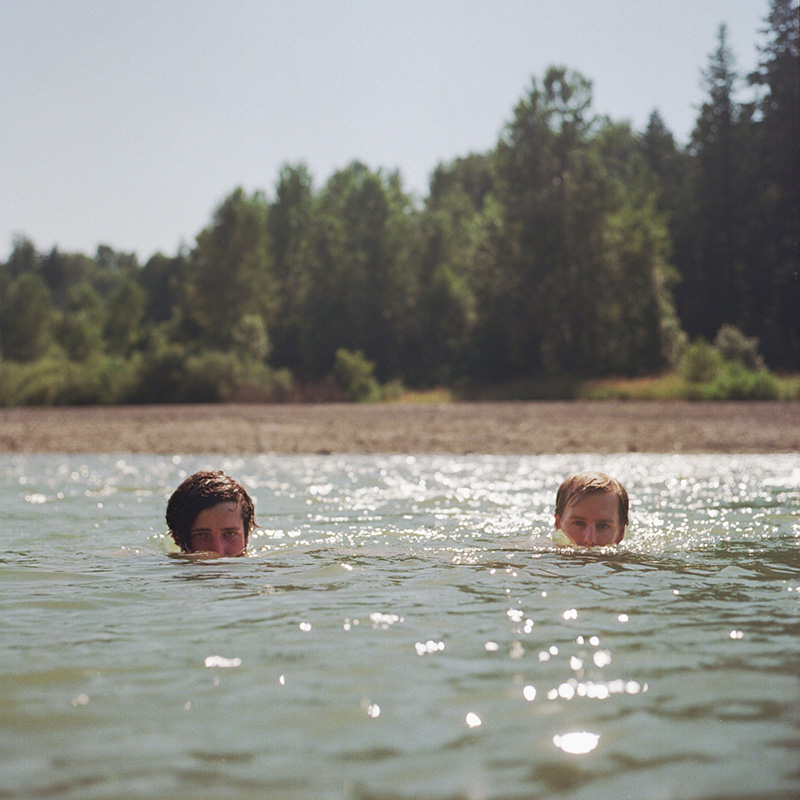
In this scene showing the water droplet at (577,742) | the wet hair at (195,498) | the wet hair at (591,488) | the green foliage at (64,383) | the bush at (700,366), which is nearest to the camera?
the water droplet at (577,742)

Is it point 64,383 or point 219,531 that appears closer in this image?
point 219,531

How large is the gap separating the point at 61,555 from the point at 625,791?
486 centimetres

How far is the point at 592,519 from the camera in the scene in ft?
20.8

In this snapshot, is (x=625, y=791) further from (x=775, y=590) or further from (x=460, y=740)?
(x=775, y=590)

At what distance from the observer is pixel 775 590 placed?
486cm

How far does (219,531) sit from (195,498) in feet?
0.83

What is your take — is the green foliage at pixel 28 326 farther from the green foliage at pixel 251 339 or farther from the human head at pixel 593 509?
the human head at pixel 593 509

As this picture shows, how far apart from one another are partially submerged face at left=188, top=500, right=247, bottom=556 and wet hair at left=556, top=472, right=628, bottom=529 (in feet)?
6.67

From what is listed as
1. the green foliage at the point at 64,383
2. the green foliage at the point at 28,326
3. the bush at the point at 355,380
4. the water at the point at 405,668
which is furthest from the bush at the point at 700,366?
the green foliage at the point at 28,326

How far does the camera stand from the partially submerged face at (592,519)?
6.30 m

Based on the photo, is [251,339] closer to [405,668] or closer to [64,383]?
[64,383]

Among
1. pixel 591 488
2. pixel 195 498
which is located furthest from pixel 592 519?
pixel 195 498

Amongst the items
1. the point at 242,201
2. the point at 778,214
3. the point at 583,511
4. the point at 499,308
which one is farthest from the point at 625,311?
the point at 583,511

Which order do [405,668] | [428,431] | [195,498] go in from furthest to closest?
[428,431] < [195,498] < [405,668]
